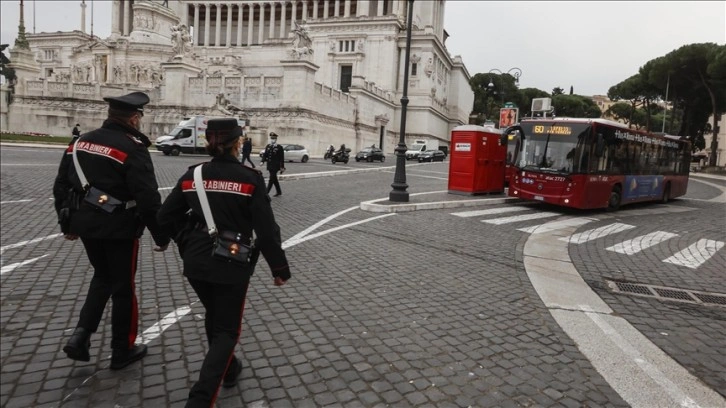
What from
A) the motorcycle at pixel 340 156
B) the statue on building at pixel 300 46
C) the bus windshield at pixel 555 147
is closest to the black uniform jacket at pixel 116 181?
the bus windshield at pixel 555 147

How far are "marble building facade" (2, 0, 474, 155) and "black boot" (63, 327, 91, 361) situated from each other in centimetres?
3700

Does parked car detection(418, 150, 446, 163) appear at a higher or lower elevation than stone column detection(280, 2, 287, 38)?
lower

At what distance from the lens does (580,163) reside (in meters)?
13.5

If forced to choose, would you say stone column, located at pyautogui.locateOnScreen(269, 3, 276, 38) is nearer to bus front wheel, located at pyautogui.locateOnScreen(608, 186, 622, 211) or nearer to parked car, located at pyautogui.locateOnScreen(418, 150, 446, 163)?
parked car, located at pyautogui.locateOnScreen(418, 150, 446, 163)

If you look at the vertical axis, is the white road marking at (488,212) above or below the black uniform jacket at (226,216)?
below

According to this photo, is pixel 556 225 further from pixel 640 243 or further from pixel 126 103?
pixel 126 103

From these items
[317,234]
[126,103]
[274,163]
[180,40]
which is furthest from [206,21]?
[126,103]

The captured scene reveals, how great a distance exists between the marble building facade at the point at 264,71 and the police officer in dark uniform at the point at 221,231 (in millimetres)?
37541

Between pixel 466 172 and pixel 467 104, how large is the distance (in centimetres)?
8357

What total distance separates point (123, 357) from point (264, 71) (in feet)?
230

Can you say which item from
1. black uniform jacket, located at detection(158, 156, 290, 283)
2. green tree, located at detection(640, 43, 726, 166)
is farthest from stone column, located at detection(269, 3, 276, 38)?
black uniform jacket, located at detection(158, 156, 290, 283)

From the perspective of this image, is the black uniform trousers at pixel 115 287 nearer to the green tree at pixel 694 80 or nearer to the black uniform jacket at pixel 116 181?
the black uniform jacket at pixel 116 181

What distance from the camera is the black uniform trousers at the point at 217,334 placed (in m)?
2.91

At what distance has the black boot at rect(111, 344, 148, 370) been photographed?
369cm
